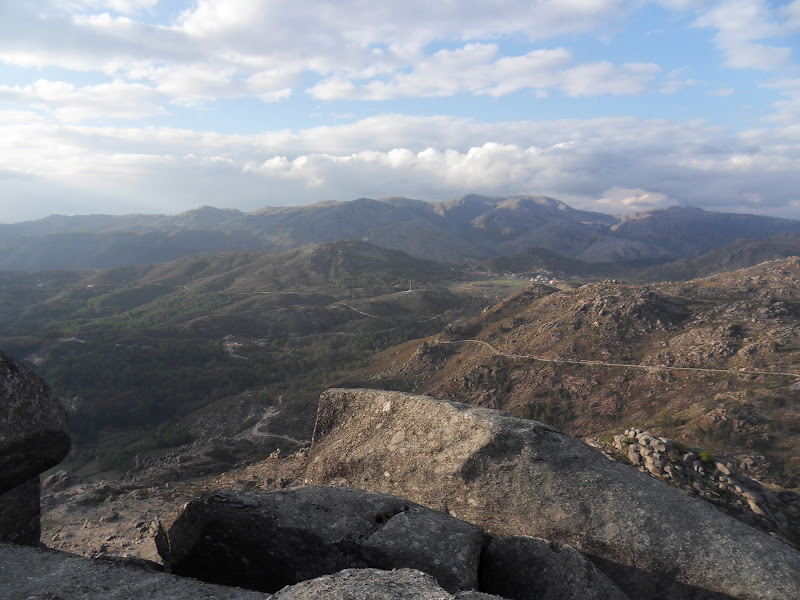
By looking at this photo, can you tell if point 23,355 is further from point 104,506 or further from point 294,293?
point 104,506

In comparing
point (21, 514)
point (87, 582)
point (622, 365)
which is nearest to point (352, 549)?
point (87, 582)

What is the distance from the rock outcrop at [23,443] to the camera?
930 cm

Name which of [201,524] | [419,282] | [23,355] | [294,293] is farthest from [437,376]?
[419,282]

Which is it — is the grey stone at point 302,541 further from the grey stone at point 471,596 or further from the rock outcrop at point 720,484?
the rock outcrop at point 720,484

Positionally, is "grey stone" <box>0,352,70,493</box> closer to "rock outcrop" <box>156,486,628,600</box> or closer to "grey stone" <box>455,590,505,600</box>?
"rock outcrop" <box>156,486,628,600</box>

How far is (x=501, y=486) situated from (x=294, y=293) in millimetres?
145860

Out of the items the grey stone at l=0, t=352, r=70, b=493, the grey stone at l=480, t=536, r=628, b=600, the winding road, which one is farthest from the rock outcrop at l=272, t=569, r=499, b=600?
the winding road

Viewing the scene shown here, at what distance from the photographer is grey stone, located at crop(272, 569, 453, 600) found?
634 cm

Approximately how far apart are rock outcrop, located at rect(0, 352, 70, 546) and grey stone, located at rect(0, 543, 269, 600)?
1399 millimetres

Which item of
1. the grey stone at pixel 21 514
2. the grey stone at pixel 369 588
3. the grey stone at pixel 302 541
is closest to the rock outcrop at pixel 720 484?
the grey stone at pixel 302 541

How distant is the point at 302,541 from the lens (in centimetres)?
976

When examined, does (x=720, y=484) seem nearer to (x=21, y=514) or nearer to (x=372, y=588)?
(x=372, y=588)

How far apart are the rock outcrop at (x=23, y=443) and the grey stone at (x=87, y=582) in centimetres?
140

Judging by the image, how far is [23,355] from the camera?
90.9 meters
